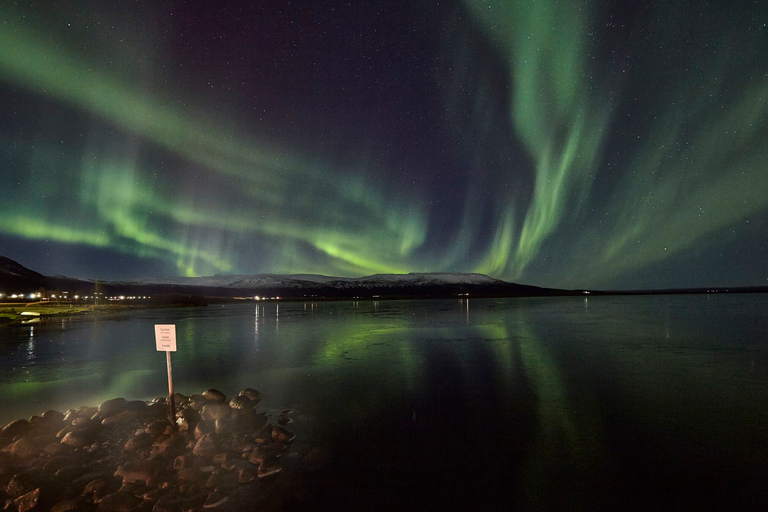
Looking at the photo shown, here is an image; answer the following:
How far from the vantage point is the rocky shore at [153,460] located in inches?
274

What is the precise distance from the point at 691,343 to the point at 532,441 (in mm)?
25132

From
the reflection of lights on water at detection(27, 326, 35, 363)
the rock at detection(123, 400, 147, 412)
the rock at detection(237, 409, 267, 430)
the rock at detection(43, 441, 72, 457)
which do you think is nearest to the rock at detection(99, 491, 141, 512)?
the rock at detection(43, 441, 72, 457)

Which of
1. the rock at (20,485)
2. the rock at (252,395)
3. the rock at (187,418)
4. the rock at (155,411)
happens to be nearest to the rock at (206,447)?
the rock at (187,418)

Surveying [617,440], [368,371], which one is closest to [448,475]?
[617,440]

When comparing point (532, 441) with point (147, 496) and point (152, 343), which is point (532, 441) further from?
point (152, 343)

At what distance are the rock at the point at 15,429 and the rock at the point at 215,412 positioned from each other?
4.48 metres

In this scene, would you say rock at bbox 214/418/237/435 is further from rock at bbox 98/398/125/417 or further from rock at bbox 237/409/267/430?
rock at bbox 98/398/125/417

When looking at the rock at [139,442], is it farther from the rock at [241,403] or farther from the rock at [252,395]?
the rock at [252,395]

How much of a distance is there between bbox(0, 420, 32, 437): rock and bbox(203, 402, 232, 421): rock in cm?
448

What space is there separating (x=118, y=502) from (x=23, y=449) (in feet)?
13.4

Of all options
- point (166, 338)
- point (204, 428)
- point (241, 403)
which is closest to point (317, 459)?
point (204, 428)

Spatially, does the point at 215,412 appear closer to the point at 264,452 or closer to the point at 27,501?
the point at 264,452

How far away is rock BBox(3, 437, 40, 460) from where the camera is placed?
8.59 m

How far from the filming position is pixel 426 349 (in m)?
24.7
